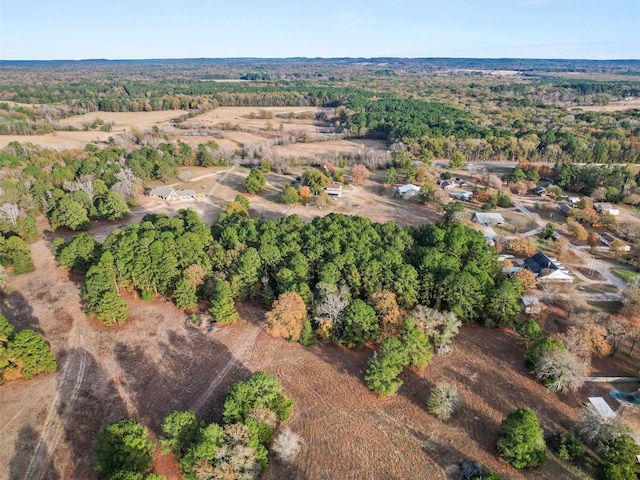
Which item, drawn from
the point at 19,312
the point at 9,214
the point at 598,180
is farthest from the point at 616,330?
the point at 9,214

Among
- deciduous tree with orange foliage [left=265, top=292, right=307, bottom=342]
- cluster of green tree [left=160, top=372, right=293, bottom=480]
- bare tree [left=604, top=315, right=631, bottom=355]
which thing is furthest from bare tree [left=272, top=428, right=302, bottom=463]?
bare tree [left=604, top=315, right=631, bottom=355]

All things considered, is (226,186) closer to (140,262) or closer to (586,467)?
(140,262)

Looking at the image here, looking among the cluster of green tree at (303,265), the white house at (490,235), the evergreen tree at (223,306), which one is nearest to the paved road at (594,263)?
the white house at (490,235)

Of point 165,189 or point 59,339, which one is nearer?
point 59,339

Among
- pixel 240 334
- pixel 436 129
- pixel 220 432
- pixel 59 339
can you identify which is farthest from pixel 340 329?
pixel 436 129

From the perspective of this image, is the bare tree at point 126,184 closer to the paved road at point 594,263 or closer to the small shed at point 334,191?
the small shed at point 334,191

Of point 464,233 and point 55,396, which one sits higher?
point 464,233

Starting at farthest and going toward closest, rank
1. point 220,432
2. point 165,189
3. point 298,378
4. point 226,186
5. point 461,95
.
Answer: point 461,95 → point 226,186 → point 165,189 → point 298,378 → point 220,432
